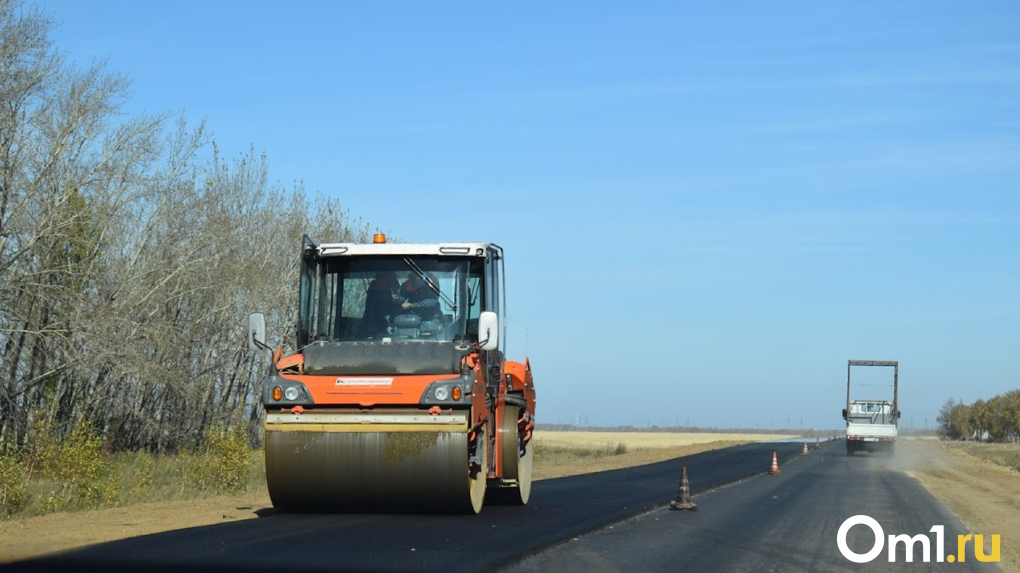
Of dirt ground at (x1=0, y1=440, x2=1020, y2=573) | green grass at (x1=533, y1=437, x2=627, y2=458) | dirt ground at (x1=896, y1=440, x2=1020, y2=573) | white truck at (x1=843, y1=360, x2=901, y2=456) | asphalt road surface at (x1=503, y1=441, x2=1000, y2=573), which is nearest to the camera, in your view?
dirt ground at (x1=0, y1=440, x2=1020, y2=573)

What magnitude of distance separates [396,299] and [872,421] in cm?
4891

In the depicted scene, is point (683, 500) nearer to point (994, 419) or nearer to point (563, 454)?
point (563, 454)

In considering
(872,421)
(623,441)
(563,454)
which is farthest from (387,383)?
(623,441)

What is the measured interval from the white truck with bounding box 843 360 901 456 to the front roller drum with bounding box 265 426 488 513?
4819 centimetres

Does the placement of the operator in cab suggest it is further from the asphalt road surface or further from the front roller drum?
the asphalt road surface

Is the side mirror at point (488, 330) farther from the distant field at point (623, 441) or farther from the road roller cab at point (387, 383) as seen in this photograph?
the distant field at point (623, 441)

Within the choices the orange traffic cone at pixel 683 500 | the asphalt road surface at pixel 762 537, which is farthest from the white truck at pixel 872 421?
the orange traffic cone at pixel 683 500

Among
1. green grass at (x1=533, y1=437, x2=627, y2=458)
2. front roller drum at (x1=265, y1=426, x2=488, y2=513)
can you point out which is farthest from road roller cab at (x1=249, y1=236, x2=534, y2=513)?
green grass at (x1=533, y1=437, x2=627, y2=458)

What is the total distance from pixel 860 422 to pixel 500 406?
4724 cm

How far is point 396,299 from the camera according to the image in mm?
14914

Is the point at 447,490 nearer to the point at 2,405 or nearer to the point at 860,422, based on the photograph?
the point at 2,405

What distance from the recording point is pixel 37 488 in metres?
19.8

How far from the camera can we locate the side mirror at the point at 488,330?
13.8 metres

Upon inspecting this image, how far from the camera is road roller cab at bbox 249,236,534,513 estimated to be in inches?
527
